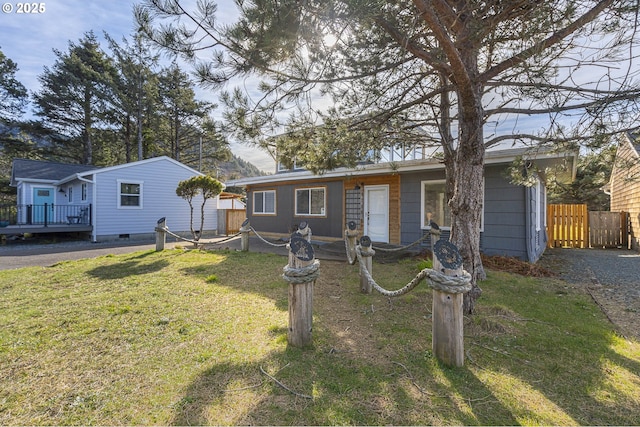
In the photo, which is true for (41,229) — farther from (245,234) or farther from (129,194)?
(245,234)

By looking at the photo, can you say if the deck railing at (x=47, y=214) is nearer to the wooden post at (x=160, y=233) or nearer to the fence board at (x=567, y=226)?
the wooden post at (x=160, y=233)

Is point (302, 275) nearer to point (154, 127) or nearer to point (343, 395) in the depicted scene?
point (343, 395)

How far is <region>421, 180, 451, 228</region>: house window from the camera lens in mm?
8383

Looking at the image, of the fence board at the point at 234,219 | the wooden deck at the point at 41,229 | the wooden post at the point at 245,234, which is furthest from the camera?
the fence board at the point at 234,219

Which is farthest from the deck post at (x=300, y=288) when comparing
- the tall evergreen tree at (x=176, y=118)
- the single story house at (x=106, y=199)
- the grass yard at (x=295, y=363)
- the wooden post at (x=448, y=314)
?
the tall evergreen tree at (x=176, y=118)

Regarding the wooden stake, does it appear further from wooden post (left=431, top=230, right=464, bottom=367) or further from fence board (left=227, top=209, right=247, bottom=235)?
fence board (left=227, top=209, right=247, bottom=235)

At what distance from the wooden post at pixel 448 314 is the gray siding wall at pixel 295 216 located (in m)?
7.52

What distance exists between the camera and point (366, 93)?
5.27 metres

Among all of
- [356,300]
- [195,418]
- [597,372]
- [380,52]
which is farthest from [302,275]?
[380,52]

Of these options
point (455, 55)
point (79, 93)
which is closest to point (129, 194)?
point (79, 93)

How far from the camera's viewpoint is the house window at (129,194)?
1315 centimetres

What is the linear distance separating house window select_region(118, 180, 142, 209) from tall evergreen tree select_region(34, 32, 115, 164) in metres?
11.8

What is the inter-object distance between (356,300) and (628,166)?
4056mm

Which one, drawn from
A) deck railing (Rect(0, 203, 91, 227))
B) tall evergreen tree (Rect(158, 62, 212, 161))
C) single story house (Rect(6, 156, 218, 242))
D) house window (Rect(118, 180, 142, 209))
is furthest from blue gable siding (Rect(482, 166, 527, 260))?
tall evergreen tree (Rect(158, 62, 212, 161))
